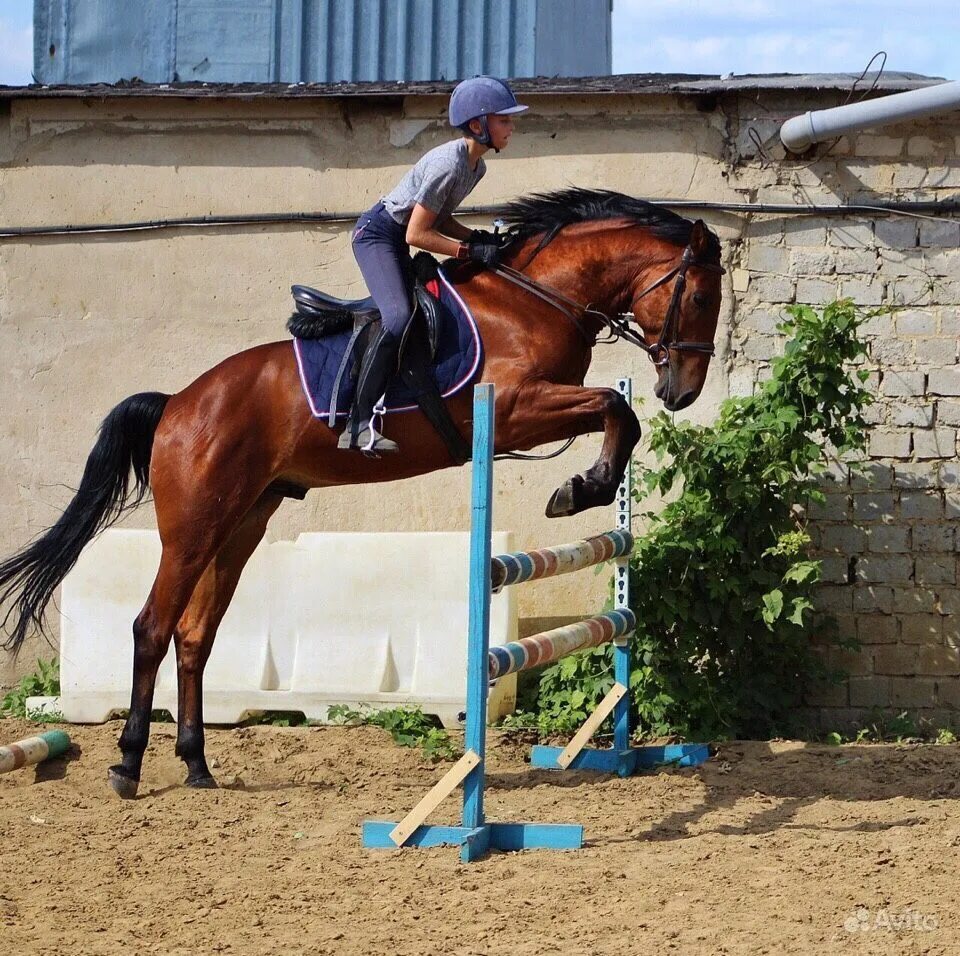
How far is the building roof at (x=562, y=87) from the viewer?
7242 millimetres

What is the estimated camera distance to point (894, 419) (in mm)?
7238

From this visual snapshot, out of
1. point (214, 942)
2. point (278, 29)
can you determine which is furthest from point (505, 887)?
point (278, 29)

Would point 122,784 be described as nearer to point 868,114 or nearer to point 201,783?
point 201,783

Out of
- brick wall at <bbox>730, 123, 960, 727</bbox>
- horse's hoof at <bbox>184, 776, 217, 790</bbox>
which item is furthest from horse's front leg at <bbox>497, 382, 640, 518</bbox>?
brick wall at <bbox>730, 123, 960, 727</bbox>

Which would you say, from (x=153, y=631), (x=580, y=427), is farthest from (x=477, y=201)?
(x=153, y=631)

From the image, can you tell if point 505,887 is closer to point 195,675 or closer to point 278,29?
point 195,675

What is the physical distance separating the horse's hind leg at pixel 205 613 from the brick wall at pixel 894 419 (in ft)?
9.72

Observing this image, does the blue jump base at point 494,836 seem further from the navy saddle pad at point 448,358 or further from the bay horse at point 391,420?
the navy saddle pad at point 448,358

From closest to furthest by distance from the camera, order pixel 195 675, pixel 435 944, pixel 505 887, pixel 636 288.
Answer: pixel 435 944 < pixel 505 887 < pixel 636 288 < pixel 195 675

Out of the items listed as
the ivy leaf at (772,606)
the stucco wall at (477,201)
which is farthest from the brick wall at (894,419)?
the ivy leaf at (772,606)

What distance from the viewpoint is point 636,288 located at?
17.9 feet

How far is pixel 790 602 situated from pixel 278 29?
713 centimetres

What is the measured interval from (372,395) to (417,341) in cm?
29

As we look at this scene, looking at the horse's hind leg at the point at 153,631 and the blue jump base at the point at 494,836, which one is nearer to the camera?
the blue jump base at the point at 494,836
